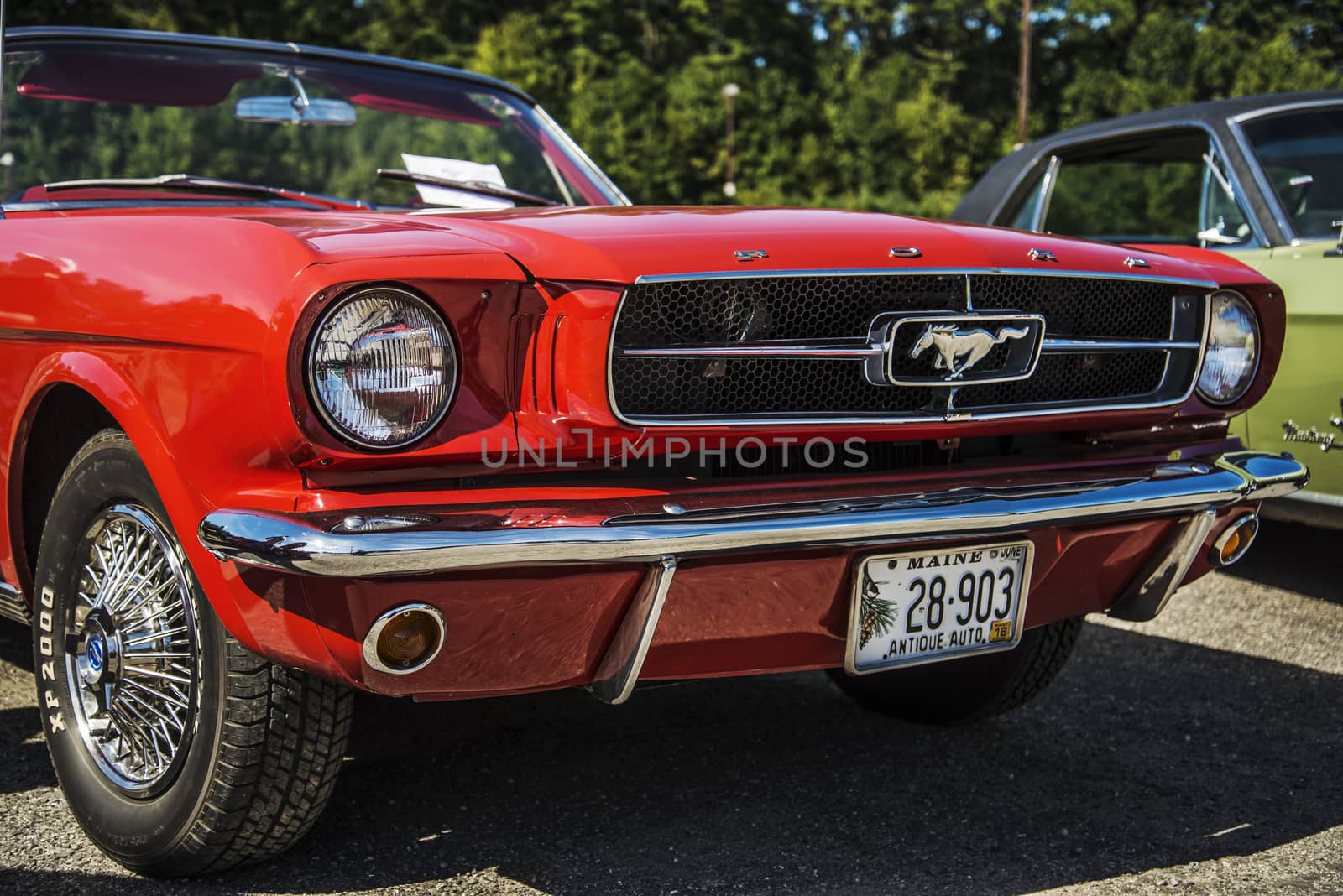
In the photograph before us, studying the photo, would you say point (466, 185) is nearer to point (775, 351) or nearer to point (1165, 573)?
point (775, 351)

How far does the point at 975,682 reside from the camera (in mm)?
3139

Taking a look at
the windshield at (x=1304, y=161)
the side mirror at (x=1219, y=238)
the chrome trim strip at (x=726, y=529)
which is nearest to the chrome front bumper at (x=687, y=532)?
the chrome trim strip at (x=726, y=529)

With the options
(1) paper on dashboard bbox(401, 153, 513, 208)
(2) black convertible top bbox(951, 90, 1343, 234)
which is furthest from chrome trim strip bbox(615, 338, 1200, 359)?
(2) black convertible top bbox(951, 90, 1343, 234)

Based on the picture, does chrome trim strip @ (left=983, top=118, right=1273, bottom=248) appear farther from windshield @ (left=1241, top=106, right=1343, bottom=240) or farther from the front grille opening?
the front grille opening

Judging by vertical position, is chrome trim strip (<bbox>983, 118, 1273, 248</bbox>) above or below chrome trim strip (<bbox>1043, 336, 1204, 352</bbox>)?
above

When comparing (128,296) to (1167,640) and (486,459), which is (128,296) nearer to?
(486,459)

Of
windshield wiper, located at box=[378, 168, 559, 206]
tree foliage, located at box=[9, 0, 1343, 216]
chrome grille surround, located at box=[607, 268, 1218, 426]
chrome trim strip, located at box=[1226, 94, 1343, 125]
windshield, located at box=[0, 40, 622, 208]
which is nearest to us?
chrome grille surround, located at box=[607, 268, 1218, 426]

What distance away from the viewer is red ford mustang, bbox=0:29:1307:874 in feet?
6.34

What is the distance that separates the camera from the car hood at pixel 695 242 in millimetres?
2057

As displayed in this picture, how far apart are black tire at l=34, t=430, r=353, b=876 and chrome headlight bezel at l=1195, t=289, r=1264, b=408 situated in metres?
1.83

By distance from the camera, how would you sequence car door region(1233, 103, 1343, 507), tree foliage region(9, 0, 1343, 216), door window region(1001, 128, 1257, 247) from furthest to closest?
tree foliage region(9, 0, 1343, 216) → door window region(1001, 128, 1257, 247) → car door region(1233, 103, 1343, 507)

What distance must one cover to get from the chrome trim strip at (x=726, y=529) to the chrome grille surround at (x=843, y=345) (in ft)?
0.57

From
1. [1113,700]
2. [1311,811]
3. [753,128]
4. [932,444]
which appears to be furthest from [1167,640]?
[753,128]

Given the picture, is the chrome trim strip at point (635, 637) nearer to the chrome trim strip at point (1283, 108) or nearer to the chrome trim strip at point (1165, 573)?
the chrome trim strip at point (1165, 573)
